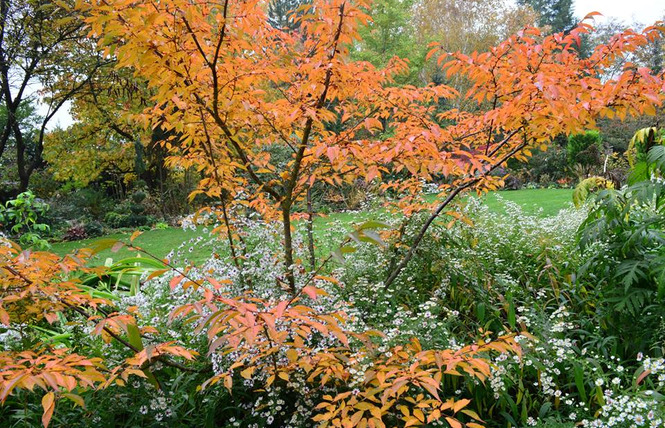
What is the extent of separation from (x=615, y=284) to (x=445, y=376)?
1.14 metres

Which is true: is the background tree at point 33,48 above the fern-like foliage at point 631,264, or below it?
above

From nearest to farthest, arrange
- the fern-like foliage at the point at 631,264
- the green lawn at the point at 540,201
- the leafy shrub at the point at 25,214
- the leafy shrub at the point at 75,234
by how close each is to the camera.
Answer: the fern-like foliage at the point at 631,264 → the leafy shrub at the point at 25,214 → the green lawn at the point at 540,201 → the leafy shrub at the point at 75,234

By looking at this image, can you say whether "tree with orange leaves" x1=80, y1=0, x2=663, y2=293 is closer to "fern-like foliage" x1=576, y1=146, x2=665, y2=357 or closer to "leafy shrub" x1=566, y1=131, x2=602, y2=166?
"fern-like foliage" x1=576, y1=146, x2=665, y2=357

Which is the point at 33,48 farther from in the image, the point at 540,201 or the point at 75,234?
the point at 540,201

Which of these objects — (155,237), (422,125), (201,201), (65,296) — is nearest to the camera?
(65,296)

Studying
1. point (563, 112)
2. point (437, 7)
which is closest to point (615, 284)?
point (563, 112)

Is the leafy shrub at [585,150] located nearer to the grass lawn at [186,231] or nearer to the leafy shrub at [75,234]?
the grass lawn at [186,231]

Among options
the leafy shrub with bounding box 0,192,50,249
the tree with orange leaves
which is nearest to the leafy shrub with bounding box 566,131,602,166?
the tree with orange leaves

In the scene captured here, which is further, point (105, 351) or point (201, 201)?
point (201, 201)

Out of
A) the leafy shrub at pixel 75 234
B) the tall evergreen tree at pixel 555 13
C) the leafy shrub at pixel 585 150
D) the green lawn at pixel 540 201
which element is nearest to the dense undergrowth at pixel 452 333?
the green lawn at pixel 540 201

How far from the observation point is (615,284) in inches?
97.4

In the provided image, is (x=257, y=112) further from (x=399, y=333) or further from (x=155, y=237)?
(x=155, y=237)

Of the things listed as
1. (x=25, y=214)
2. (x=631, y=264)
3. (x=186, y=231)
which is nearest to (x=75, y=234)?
(x=186, y=231)

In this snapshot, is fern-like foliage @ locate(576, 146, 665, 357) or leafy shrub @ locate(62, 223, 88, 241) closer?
fern-like foliage @ locate(576, 146, 665, 357)
